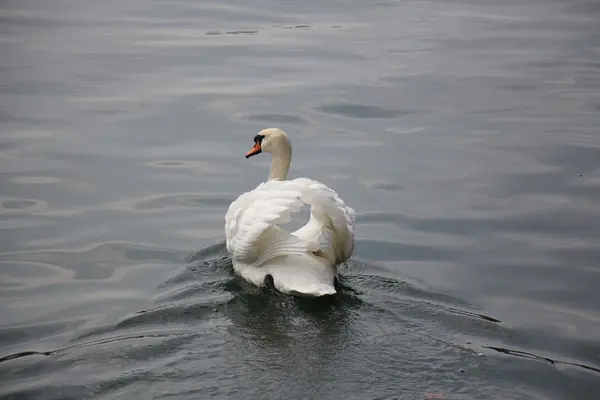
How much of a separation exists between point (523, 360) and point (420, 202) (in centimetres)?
405

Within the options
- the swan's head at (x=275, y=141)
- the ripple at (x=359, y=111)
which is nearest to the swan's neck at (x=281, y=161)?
the swan's head at (x=275, y=141)

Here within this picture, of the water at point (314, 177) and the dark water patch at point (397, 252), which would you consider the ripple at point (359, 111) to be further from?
the dark water patch at point (397, 252)

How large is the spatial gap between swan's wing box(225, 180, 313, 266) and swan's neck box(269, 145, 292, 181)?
1244 millimetres

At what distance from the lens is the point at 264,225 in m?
A: 8.52

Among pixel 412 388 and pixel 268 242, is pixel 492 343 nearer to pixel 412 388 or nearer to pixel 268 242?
pixel 412 388

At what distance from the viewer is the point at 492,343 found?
7953 millimetres

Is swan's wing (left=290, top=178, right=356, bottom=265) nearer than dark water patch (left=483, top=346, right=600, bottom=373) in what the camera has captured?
No

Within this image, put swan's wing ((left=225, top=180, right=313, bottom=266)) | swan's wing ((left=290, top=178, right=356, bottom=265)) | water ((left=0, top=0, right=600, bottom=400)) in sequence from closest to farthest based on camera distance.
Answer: water ((left=0, top=0, right=600, bottom=400))
swan's wing ((left=225, top=180, right=313, bottom=266))
swan's wing ((left=290, top=178, right=356, bottom=265))

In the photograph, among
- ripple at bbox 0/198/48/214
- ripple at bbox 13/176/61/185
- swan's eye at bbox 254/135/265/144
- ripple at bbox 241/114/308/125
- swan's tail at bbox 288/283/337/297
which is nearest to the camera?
swan's tail at bbox 288/283/337/297

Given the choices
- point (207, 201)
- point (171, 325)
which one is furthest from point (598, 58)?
point (171, 325)

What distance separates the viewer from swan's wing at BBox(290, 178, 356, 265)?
8625 mm

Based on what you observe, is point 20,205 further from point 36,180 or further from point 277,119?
point 277,119

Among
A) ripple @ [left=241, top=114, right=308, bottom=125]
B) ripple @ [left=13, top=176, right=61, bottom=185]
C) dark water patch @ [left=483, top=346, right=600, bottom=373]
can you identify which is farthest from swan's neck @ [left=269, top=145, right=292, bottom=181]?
ripple @ [left=241, top=114, right=308, bottom=125]

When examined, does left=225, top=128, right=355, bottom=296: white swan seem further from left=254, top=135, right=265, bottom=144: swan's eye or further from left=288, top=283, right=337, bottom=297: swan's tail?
left=254, top=135, right=265, bottom=144: swan's eye
